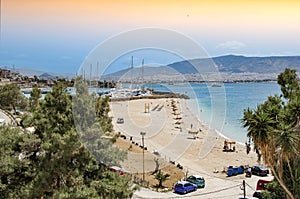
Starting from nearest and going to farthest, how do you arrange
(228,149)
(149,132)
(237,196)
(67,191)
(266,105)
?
(67,191) → (266,105) → (237,196) → (228,149) → (149,132)

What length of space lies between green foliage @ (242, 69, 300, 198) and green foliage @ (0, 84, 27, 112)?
106ft

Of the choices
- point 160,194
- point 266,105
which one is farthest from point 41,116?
point 160,194

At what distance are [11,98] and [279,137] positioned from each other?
1343 inches

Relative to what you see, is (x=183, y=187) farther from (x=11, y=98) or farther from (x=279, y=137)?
(x=11, y=98)

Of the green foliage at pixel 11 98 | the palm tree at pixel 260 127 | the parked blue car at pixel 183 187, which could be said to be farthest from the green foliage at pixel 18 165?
the green foliage at pixel 11 98

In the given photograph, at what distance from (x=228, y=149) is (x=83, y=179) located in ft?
75.8

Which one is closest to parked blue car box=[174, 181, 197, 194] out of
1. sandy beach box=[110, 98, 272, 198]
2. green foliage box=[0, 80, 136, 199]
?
sandy beach box=[110, 98, 272, 198]

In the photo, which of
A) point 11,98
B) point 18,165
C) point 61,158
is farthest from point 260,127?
point 11,98

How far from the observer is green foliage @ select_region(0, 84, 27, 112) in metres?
38.0

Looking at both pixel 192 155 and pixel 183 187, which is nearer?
pixel 183 187

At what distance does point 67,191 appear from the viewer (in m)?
8.46

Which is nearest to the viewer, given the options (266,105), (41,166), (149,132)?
(41,166)

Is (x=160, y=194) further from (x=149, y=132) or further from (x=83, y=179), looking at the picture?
(x=149, y=132)

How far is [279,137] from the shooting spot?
9.08 m
